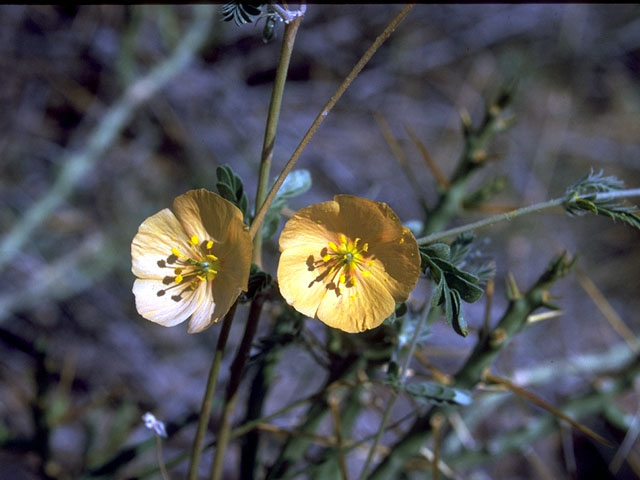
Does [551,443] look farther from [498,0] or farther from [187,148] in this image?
[498,0]

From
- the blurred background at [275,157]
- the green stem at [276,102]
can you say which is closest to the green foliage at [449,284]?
the green stem at [276,102]

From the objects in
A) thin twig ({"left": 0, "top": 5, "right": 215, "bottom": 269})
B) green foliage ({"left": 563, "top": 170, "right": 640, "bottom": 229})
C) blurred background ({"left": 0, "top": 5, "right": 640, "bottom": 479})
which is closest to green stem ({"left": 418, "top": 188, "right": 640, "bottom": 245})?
green foliage ({"left": 563, "top": 170, "right": 640, "bottom": 229})

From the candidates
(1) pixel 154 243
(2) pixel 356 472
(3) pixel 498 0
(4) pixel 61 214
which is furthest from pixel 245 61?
(1) pixel 154 243

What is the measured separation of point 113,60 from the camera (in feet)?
9.86

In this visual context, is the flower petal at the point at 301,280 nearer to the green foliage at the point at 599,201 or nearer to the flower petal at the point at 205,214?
the flower petal at the point at 205,214

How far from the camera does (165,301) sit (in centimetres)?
91

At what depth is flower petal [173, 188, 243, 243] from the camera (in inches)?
31.3

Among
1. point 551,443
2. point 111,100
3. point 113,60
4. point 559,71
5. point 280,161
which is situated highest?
point 113,60

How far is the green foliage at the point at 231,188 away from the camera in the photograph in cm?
81

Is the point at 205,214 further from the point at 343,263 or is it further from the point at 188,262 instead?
the point at 343,263

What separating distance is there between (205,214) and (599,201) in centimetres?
60

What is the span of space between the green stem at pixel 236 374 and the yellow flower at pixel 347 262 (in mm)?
58

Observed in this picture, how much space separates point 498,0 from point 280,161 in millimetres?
1855

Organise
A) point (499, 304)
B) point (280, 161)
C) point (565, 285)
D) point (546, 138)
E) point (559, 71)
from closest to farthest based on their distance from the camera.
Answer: point (280, 161), point (499, 304), point (565, 285), point (546, 138), point (559, 71)
